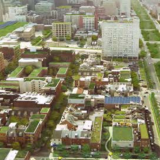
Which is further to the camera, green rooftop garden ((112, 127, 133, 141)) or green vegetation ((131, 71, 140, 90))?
green vegetation ((131, 71, 140, 90))

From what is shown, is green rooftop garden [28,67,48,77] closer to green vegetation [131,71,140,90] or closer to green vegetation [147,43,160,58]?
green vegetation [131,71,140,90]

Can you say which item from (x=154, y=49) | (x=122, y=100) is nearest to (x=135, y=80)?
(x=122, y=100)

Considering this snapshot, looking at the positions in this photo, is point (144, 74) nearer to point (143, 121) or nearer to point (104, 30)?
point (104, 30)

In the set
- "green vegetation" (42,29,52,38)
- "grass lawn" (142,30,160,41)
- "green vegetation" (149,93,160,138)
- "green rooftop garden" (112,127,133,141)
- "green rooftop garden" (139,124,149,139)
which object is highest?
"green rooftop garden" (139,124,149,139)

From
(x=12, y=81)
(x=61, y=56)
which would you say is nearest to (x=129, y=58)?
(x=61, y=56)

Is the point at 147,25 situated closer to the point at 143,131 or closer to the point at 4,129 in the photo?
the point at 143,131

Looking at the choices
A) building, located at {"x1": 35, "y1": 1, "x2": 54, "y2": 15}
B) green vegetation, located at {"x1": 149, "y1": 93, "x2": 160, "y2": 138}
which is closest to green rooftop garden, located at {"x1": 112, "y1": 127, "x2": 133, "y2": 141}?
green vegetation, located at {"x1": 149, "y1": 93, "x2": 160, "y2": 138}
